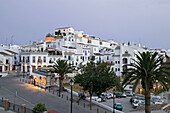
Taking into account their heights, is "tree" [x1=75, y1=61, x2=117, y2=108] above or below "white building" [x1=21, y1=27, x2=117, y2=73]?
below

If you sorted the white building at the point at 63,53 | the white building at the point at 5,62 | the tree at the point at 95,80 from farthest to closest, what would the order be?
the white building at the point at 63,53, the white building at the point at 5,62, the tree at the point at 95,80

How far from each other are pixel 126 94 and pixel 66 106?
22.0m

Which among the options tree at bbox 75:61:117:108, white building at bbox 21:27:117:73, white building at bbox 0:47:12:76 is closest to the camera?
tree at bbox 75:61:117:108

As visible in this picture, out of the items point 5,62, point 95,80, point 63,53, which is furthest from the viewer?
point 63,53

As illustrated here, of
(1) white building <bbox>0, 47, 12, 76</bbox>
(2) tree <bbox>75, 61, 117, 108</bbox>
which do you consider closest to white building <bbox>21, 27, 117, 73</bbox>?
(1) white building <bbox>0, 47, 12, 76</bbox>

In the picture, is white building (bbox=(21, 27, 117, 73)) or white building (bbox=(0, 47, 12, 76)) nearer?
white building (bbox=(0, 47, 12, 76))

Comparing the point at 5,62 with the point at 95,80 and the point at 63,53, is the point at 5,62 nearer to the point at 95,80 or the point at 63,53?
the point at 63,53

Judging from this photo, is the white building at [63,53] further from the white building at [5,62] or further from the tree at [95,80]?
the tree at [95,80]

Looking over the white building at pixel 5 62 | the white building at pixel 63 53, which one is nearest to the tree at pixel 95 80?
the white building at pixel 63 53

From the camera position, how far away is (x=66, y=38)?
78938 millimetres

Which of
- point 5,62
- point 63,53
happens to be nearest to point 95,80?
point 63,53

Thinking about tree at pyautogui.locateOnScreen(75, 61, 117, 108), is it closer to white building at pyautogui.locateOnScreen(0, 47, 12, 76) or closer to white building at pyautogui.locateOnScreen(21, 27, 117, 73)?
white building at pyautogui.locateOnScreen(21, 27, 117, 73)

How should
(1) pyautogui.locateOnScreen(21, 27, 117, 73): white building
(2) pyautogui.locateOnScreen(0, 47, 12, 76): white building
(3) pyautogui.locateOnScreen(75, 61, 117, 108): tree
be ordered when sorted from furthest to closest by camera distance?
(1) pyautogui.locateOnScreen(21, 27, 117, 73): white building → (2) pyautogui.locateOnScreen(0, 47, 12, 76): white building → (3) pyautogui.locateOnScreen(75, 61, 117, 108): tree

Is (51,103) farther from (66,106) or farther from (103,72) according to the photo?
(103,72)
